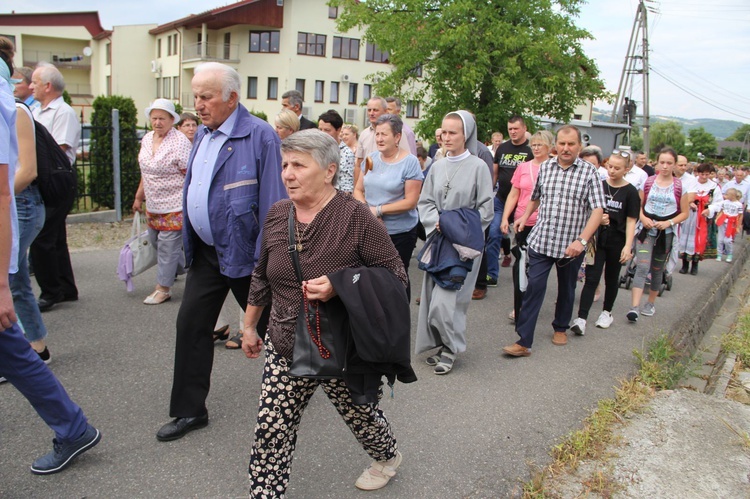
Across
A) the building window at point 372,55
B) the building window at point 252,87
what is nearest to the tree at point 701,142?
the building window at point 372,55

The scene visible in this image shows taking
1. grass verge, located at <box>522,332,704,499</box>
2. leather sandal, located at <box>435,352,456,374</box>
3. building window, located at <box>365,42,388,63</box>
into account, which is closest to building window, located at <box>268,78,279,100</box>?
building window, located at <box>365,42,388,63</box>

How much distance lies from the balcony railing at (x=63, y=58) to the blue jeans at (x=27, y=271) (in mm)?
56025

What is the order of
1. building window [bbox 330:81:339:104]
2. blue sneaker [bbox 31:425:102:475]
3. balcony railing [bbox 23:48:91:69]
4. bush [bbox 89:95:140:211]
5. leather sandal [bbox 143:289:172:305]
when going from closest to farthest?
blue sneaker [bbox 31:425:102:475] → leather sandal [bbox 143:289:172:305] → bush [bbox 89:95:140:211] → building window [bbox 330:81:339:104] → balcony railing [bbox 23:48:91:69]

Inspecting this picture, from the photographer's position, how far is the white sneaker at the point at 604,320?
637 centimetres

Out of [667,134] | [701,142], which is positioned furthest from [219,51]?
[701,142]

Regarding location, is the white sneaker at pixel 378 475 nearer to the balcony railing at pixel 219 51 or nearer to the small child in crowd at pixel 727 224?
the small child in crowd at pixel 727 224

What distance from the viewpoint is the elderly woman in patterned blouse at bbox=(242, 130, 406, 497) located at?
258cm

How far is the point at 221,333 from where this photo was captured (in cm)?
507

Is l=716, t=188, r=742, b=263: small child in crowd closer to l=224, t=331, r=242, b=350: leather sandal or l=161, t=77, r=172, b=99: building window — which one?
l=224, t=331, r=242, b=350: leather sandal

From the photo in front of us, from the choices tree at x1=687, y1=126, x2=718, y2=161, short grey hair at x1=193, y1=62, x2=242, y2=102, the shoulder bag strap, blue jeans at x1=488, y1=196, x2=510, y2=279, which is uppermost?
tree at x1=687, y1=126, x2=718, y2=161

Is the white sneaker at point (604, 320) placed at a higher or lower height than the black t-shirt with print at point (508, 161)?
lower

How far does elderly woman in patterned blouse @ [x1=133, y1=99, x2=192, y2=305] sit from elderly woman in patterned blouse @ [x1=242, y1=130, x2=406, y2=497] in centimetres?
321

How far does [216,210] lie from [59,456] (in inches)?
57.2

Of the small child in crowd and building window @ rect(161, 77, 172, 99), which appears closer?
the small child in crowd
